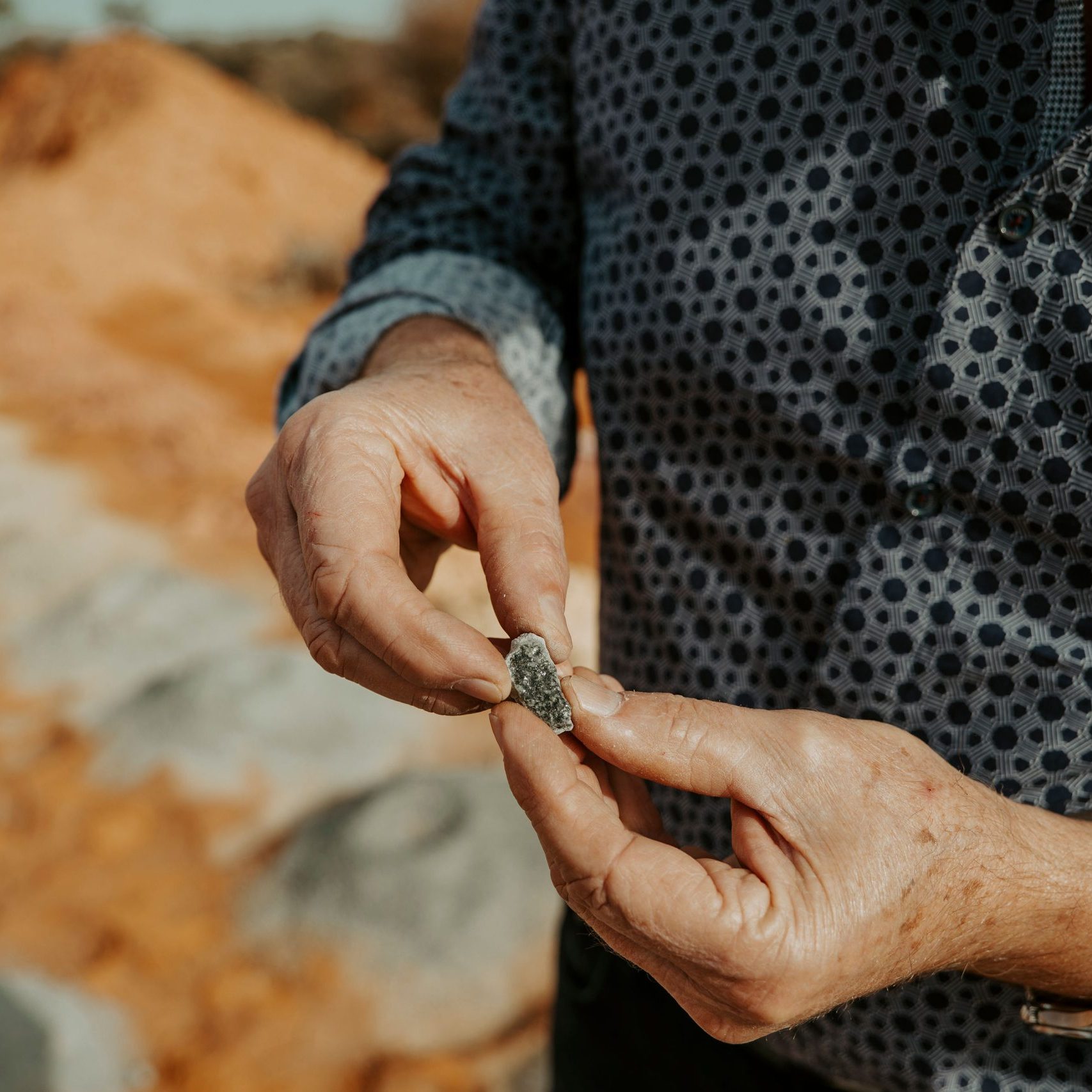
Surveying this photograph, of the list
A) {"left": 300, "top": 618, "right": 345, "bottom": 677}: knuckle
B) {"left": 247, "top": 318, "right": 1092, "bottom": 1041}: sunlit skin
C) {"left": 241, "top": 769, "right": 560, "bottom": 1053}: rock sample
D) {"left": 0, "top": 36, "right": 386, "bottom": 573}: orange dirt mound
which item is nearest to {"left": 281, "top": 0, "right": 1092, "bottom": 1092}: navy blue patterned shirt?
{"left": 247, "top": 318, "right": 1092, "bottom": 1041}: sunlit skin

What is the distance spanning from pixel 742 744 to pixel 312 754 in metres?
2.98

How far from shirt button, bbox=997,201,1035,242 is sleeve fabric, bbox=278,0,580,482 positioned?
0.64m

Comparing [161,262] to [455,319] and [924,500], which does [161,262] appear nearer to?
[455,319]

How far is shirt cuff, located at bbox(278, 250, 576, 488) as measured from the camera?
4.49ft

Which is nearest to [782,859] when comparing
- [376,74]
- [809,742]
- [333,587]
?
[809,742]

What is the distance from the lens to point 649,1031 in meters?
1.43

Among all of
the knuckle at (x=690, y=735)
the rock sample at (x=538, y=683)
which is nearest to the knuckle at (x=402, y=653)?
the rock sample at (x=538, y=683)

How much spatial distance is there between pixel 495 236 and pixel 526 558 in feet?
2.12

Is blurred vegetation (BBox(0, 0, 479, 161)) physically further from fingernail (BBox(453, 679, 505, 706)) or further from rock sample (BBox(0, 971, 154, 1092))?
fingernail (BBox(453, 679, 505, 706))

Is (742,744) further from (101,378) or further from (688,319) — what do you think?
(101,378)

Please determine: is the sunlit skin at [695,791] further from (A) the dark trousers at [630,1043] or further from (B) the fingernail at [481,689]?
(A) the dark trousers at [630,1043]

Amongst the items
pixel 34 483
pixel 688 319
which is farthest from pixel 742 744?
pixel 34 483

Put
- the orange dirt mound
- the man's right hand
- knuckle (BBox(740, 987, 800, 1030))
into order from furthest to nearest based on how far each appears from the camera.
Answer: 1. the orange dirt mound
2. the man's right hand
3. knuckle (BBox(740, 987, 800, 1030))

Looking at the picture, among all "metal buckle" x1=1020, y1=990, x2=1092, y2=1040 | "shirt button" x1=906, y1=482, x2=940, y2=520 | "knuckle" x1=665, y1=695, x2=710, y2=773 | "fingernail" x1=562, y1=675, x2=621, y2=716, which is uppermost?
"shirt button" x1=906, y1=482, x2=940, y2=520
